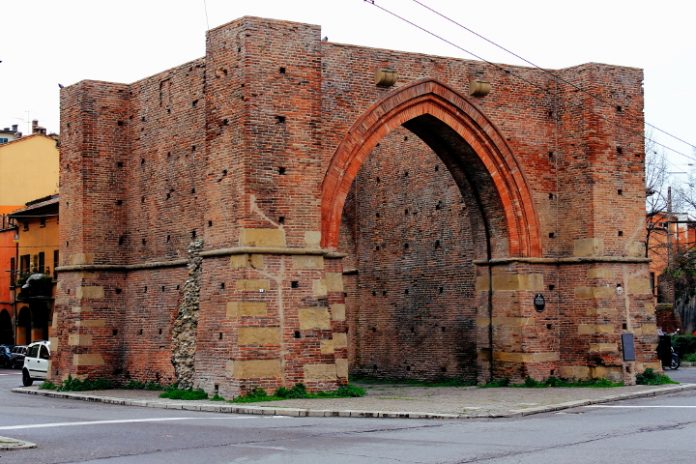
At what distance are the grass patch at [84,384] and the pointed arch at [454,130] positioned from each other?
7008 millimetres

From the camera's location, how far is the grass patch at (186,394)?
21641 millimetres

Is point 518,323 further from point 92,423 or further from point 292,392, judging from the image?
point 92,423

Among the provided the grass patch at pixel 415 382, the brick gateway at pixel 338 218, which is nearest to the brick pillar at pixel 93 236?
the brick gateway at pixel 338 218

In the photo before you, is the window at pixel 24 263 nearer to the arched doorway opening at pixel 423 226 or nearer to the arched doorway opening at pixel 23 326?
the arched doorway opening at pixel 23 326

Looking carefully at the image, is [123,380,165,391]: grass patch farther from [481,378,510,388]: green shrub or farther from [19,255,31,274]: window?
[19,255,31,274]: window

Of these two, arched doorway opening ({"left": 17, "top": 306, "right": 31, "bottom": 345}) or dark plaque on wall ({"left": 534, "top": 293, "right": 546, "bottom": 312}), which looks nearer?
dark plaque on wall ({"left": 534, "top": 293, "right": 546, "bottom": 312})

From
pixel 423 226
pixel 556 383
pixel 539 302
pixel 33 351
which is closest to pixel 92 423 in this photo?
pixel 556 383

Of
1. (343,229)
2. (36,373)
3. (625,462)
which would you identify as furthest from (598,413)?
(36,373)

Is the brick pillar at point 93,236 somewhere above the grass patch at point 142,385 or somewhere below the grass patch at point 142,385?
above

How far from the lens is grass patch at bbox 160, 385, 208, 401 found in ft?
71.0

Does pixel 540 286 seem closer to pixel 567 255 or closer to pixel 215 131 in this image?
pixel 567 255

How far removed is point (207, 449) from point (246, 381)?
7616 millimetres

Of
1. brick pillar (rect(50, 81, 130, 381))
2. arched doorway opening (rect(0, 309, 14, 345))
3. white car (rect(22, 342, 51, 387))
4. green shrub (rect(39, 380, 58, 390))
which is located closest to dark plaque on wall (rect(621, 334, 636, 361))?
brick pillar (rect(50, 81, 130, 381))

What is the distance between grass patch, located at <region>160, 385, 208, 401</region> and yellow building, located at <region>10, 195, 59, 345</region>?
2380 cm
